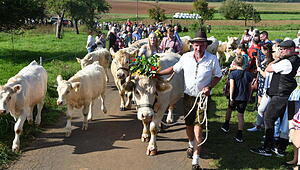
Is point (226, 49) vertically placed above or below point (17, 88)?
above

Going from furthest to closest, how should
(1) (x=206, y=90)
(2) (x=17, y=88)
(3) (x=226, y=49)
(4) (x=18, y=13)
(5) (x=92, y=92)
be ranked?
(4) (x=18, y=13)
(3) (x=226, y=49)
(5) (x=92, y=92)
(2) (x=17, y=88)
(1) (x=206, y=90)

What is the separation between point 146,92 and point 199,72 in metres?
1.17

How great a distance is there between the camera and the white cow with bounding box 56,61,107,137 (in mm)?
7298

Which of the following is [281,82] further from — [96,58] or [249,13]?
[249,13]

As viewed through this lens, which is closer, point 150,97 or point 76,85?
point 150,97

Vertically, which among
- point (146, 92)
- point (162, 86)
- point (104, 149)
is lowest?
point (104, 149)

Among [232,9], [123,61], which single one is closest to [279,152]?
[123,61]

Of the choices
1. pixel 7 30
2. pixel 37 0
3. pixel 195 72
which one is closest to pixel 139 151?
pixel 195 72

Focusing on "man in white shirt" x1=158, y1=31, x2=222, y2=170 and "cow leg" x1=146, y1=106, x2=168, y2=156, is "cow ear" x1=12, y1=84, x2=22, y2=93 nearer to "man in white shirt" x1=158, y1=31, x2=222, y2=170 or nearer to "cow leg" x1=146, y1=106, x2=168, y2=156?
→ "cow leg" x1=146, y1=106, x2=168, y2=156

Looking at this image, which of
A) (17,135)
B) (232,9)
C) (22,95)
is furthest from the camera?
(232,9)

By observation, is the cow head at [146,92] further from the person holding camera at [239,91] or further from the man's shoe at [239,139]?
the man's shoe at [239,139]

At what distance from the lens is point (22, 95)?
22.8ft

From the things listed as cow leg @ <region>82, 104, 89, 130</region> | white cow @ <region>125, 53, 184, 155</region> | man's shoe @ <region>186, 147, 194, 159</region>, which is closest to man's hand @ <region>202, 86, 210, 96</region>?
white cow @ <region>125, 53, 184, 155</region>

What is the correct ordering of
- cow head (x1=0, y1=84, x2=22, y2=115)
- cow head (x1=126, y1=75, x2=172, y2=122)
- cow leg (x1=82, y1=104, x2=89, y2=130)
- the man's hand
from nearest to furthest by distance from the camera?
the man's hand < cow head (x1=126, y1=75, x2=172, y2=122) < cow head (x1=0, y1=84, x2=22, y2=115) < cow leg (x1=82, y1=104, x2=89, y2=130)
